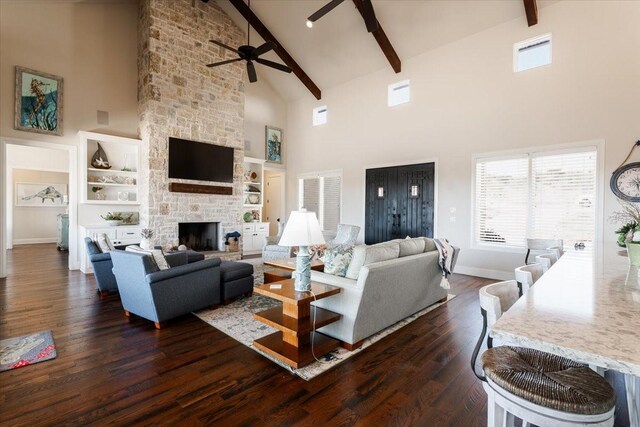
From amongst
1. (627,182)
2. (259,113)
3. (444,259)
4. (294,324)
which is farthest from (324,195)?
(294,324)

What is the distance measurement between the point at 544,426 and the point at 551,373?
0.81ft

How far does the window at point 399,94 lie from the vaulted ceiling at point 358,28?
0.41 m

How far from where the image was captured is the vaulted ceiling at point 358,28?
Answer: 18.2ft

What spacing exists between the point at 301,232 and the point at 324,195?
618 centimetres

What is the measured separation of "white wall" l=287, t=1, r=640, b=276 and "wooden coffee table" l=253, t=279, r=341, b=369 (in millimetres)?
4006

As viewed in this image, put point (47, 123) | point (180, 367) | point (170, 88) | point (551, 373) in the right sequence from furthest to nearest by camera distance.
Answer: point (170, 88)
point (47, 123)
point (180, 367)
point (551, 373)

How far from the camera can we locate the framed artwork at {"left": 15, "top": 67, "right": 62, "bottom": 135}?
5.39 meters

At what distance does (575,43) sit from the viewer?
4.84m

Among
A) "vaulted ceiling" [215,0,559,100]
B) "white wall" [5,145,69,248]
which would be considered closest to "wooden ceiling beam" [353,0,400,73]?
"vaulted ceiling" [215,0,559,100]

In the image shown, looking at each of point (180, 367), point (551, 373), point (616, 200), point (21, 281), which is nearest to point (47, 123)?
point (21, 281)

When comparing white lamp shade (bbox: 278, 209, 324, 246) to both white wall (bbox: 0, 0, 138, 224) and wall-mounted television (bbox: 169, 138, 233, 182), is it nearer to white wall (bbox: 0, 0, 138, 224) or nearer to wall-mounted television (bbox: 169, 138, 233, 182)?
wall-mounted television (bbox: 169, 138, 233, 182)

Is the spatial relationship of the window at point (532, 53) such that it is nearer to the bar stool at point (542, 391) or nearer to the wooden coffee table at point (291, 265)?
the wooden coffee table at point (291, 265)

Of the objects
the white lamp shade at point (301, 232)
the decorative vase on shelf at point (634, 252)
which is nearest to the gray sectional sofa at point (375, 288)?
the white lamp shade at point (301, 232)

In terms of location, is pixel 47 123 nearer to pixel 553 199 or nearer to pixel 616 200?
pixel 553 199
